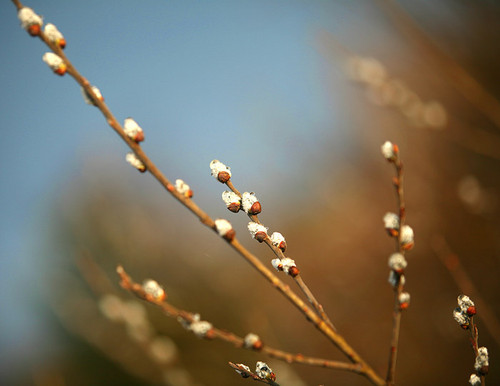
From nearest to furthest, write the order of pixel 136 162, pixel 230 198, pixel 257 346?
pixel 257 346 → pixel 136 162 → pixel 230 198

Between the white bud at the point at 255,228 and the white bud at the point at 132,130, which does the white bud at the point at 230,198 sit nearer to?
the white bud at the point at 255,228

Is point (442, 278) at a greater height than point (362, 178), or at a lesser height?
lesser

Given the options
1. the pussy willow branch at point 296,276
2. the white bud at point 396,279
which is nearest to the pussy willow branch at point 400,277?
the white bud at point 396,279

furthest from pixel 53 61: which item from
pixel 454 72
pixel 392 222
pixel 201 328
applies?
pixel 454 72

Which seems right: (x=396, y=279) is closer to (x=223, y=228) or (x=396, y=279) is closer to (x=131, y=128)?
(x=223, y=228)

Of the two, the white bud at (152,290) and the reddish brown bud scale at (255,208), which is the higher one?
the reddish brown bud scale at (255,208)


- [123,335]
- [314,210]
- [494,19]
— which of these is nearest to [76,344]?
[123,335]

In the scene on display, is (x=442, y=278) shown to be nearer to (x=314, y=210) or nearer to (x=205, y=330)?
(x=314, y=210)

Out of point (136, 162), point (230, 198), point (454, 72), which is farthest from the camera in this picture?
point (454, 72)

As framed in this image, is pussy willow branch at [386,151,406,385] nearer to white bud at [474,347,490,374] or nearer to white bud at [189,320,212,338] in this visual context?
white bud at [474,347,490,374]
